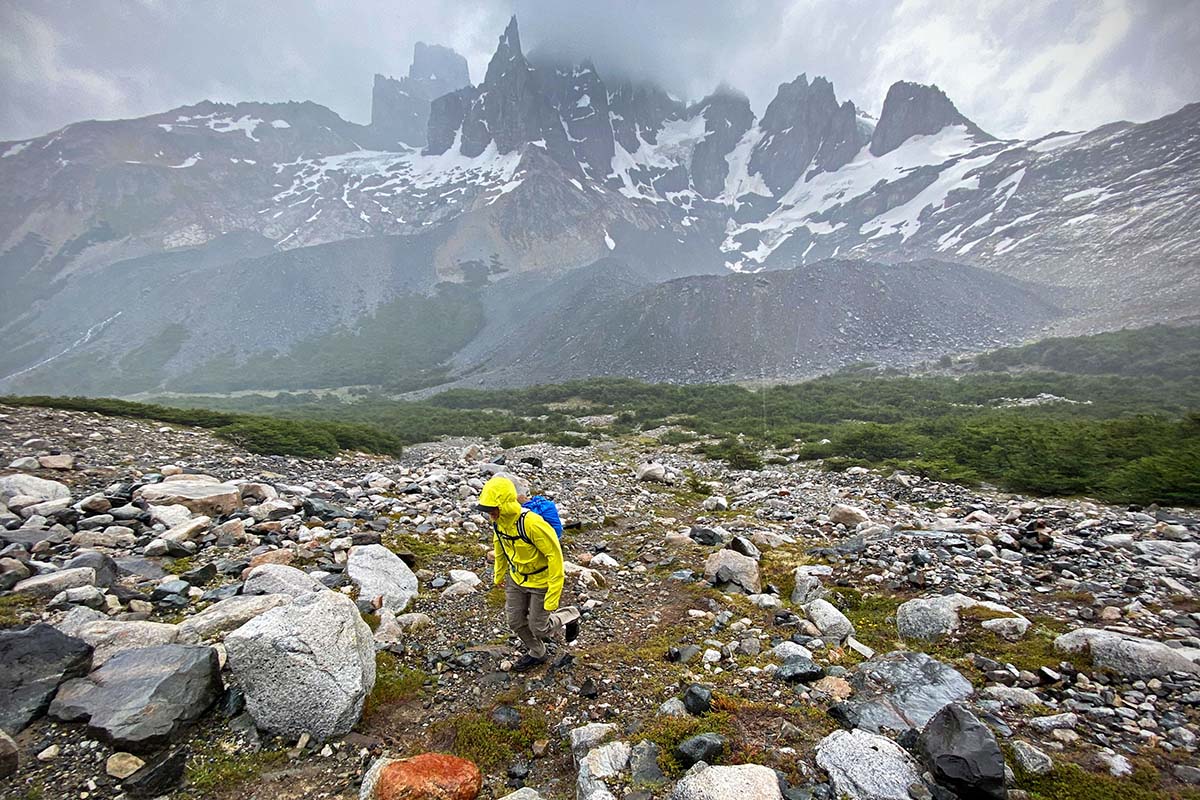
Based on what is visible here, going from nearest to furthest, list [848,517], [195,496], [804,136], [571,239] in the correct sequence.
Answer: [195,496], [848,517], [571,239], [804,136]

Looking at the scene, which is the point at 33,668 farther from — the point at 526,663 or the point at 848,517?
the point at 848,517

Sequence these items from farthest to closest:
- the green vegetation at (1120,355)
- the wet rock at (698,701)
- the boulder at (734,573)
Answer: the green vegetation at (1120,355) < the boulder at (734,573) < the wet rock at (698,701)

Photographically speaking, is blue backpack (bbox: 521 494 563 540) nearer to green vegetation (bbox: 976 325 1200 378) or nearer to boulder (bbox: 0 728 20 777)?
boulder (bbox: 0 728 20 777)

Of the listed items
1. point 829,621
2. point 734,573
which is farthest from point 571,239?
point 829,621

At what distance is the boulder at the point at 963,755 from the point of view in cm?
279

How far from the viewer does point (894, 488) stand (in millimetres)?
11516

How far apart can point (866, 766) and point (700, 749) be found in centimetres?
105

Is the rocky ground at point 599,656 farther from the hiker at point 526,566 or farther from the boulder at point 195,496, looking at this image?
the hiker at point 526,566

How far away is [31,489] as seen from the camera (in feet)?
23.9

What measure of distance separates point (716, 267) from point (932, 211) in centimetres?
5411

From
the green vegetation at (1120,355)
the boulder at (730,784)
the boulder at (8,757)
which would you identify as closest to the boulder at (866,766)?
the boulder at (730,784)

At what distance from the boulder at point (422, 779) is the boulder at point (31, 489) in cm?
770

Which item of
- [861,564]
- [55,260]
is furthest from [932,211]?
[55,260]

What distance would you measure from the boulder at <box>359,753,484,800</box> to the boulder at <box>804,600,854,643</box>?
3746 mm
